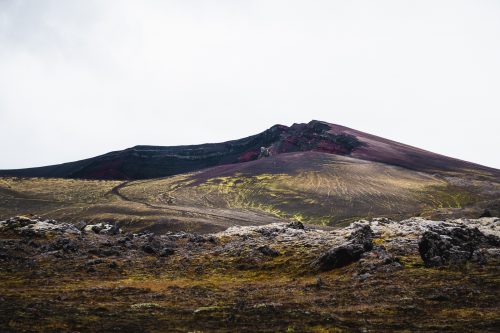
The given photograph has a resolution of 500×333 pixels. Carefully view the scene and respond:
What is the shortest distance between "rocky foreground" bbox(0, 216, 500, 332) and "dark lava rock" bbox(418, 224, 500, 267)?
107 millimetres

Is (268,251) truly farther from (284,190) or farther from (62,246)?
(284,190)

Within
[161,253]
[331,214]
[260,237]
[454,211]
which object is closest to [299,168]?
[331,214]

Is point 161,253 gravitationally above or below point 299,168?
below

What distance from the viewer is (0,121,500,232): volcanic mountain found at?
9288 cm

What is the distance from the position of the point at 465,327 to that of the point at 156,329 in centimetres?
1252

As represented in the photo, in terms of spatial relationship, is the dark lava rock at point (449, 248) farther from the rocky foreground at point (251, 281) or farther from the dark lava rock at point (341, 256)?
the dark lava rock at point (341, 256)

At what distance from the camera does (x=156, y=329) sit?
680 inches

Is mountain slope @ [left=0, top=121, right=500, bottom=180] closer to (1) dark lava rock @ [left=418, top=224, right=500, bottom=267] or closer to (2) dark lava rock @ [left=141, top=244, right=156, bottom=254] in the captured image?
(1) dark lava rock @ [left=418, top=224, right=500, bottom=267]

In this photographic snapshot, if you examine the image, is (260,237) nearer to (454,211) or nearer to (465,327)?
(465,327)

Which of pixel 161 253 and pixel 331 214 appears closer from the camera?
pixel 161 253

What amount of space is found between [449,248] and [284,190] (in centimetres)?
9125

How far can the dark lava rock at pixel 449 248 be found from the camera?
99.1 ft

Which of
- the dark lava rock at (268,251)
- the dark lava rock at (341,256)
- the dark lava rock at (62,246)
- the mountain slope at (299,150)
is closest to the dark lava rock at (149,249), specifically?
the dark lava rock at (62,246)

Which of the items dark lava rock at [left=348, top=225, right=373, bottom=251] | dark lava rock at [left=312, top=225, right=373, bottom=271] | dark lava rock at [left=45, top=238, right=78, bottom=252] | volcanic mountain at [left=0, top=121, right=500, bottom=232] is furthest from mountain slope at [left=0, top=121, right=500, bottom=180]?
dark lava rock at [left=45, top=238, right=78, bottom=252]
